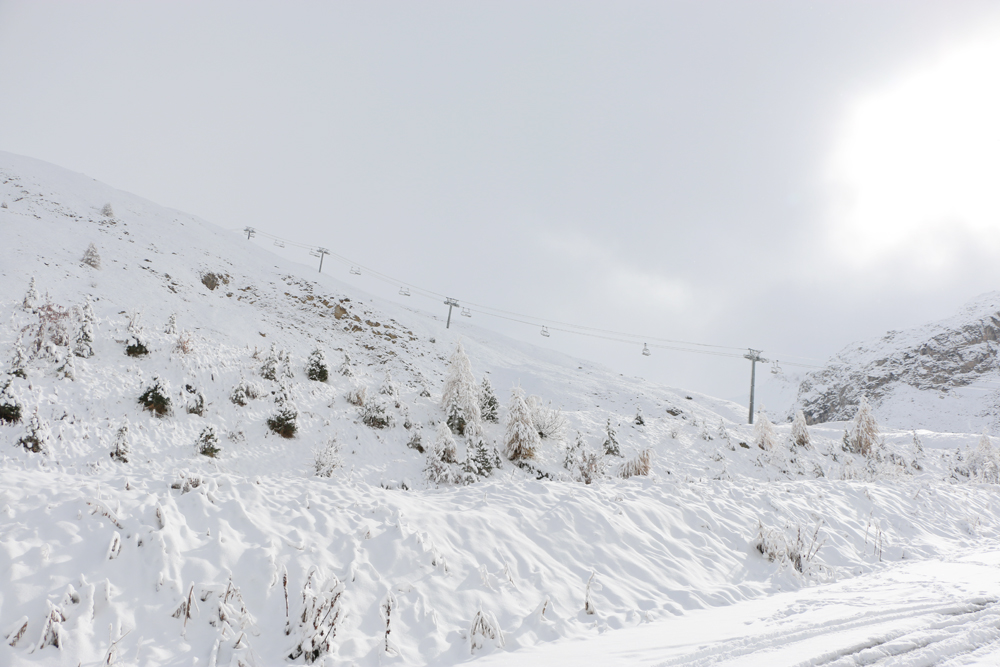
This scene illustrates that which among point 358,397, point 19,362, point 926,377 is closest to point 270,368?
point 358,397

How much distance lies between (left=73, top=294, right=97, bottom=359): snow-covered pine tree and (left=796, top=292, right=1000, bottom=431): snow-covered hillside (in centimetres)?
7277

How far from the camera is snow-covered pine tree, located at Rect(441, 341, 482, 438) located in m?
17.1

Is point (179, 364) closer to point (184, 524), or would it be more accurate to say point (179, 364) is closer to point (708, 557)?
point (184, 524)

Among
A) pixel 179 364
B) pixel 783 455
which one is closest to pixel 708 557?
pixel 179 364

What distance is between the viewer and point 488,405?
64.3 feet

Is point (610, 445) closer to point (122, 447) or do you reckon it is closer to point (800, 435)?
point (800, 435)

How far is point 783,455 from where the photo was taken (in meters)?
20.9

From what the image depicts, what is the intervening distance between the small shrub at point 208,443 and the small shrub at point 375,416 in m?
5.34

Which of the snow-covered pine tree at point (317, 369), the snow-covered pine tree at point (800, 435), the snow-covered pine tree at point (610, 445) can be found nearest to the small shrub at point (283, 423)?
the snow-covered pine tree at point (317, 369)

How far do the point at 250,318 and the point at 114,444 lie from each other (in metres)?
15.9

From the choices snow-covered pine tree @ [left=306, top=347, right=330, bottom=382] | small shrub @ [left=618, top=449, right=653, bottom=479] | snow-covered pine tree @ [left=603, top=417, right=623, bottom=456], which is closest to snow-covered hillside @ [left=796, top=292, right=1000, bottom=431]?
snow-covered pine tree @ [left=603, top=417, right=623, bottom=456]

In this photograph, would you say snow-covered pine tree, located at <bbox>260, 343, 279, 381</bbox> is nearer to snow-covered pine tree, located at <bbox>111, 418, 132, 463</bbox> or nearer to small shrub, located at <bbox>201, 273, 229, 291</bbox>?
snow-covered pine tree, located at <bbox>111, 418, 132, 463</bbox>

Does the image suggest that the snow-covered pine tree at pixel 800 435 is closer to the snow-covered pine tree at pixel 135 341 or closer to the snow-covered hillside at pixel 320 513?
the snow-covered hillside at pixel 320 513

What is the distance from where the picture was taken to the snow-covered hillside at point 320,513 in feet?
12.2
